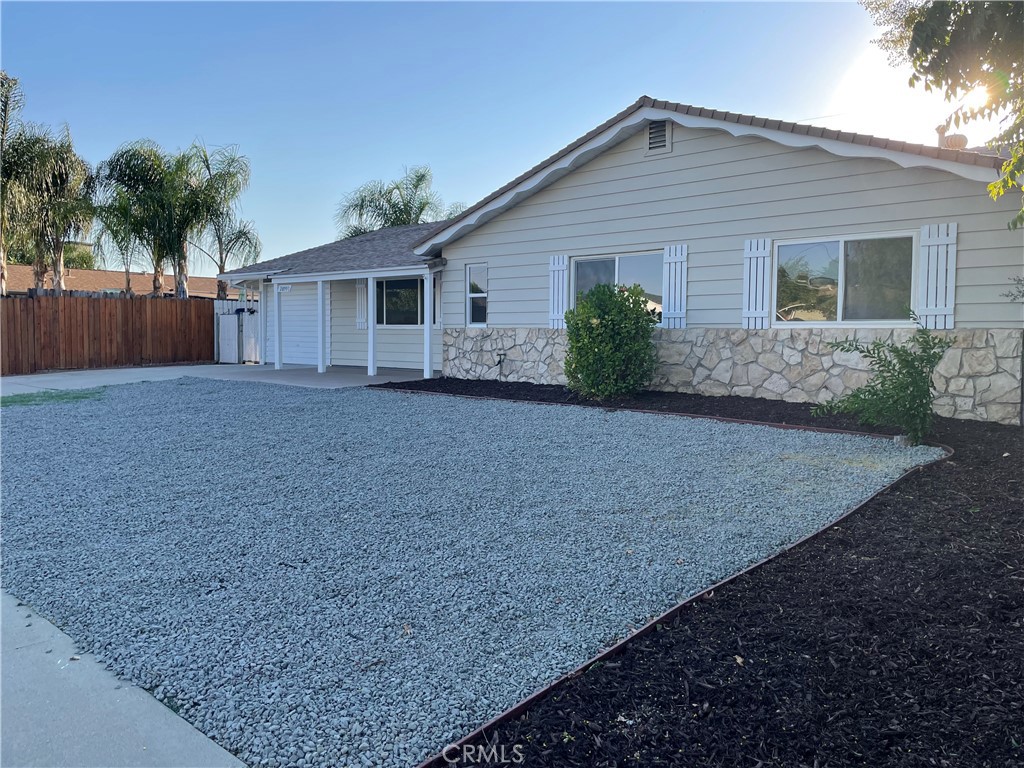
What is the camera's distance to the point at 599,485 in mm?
5465

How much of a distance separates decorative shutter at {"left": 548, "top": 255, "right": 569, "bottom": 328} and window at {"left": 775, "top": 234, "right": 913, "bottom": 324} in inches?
143

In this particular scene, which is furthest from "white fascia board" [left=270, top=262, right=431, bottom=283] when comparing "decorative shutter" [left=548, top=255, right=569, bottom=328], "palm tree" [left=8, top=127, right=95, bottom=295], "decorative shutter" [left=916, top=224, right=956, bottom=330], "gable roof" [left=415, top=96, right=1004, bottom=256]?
"decorative shutter" [left=916, top=224, right=956, bottom=330]

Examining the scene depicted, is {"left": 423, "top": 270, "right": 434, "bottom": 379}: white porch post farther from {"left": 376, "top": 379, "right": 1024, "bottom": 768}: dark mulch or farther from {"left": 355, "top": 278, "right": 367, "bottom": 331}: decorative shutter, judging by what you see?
{"left": 376, "top": 379, "right": 1024, "bottom": 768}: dark mulch

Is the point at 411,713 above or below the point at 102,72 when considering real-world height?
below

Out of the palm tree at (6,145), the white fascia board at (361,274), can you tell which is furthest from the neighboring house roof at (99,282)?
the white fascia board at (361,274)

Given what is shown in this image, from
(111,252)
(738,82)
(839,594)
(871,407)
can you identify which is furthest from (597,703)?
(111,252)

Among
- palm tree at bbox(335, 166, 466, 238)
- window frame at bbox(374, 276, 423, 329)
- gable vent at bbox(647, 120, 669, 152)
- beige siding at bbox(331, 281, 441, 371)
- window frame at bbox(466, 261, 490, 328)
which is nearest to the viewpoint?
gable vent at bbox(647, 120, 669, 152)

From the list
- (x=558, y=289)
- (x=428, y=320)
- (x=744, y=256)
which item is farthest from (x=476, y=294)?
(x=744, y=256)

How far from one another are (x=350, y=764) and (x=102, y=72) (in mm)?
15613

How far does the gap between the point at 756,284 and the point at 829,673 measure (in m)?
7.82

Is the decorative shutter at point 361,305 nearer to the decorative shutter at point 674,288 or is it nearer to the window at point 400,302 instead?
the window at point 400,302

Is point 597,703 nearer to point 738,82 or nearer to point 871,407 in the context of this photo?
point 871,407

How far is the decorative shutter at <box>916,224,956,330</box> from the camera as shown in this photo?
810 centimetres

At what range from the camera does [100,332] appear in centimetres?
1830
